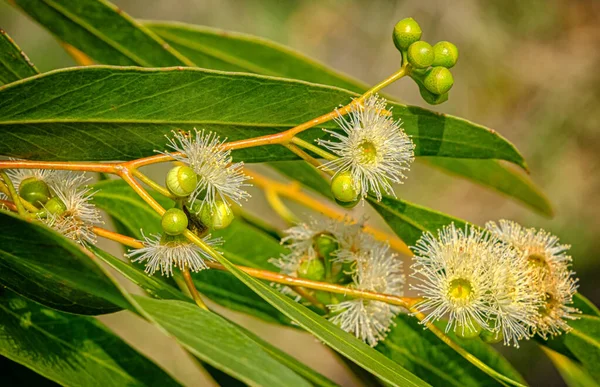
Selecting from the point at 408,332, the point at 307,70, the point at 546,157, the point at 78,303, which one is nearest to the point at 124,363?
the point at 78,303

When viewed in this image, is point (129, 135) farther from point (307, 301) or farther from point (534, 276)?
point (534, 276)

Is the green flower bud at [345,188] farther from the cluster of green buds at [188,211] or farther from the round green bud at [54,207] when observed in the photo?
the round green bud at [54,207]

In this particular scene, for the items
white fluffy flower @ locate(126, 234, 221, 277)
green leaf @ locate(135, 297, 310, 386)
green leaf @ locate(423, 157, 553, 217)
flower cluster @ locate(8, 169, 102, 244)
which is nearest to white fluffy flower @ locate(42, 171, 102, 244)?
flower cluster @ locate(8, 169, 102, 244)

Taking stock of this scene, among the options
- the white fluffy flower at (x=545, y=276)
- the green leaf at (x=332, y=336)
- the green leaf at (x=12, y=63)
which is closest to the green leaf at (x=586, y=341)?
the white fluffy flower at (x=545, y=276)

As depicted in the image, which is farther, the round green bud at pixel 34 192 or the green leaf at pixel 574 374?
the green leaf at pixel 574 374

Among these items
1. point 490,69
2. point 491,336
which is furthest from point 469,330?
point 490,69
